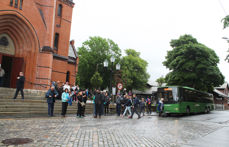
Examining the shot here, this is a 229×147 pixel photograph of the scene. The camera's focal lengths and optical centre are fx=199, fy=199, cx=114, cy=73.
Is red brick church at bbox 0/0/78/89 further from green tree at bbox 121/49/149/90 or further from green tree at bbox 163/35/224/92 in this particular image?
green tree at bbox 121/49/149/90

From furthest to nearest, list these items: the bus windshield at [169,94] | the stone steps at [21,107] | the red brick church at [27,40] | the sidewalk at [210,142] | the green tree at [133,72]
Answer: the green tree at [133,72], the bus windshield at [169,94], the red brick church at [27,40], the stone steps at [21,107], the sidewalk at [210,142]

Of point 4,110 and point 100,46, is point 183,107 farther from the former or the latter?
point 100,46

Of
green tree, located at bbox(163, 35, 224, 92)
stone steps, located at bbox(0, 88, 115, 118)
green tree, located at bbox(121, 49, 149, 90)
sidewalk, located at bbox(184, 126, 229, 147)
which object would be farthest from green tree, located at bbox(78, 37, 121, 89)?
sidewalk, located at bbox(184, 126, 229, 147)

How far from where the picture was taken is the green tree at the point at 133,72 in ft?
149

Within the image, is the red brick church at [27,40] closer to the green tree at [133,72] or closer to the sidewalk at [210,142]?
the sidewalk at [210,142]

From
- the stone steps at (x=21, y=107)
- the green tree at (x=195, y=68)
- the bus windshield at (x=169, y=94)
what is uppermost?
the green tree at (x=195, y=68)

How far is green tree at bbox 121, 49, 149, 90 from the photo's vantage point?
45.3 m

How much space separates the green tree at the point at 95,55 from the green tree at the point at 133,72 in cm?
Answer: 305

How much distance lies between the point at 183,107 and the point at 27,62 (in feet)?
52.3

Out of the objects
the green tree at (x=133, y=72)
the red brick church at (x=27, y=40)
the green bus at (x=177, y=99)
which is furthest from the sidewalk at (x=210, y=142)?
the green tree at (x=133, y=72)

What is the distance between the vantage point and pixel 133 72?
4662 centimetres

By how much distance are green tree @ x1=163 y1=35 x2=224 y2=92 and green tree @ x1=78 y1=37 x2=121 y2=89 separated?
1547cm

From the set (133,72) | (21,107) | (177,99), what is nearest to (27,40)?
(21,107)

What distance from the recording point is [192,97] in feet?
68.3
